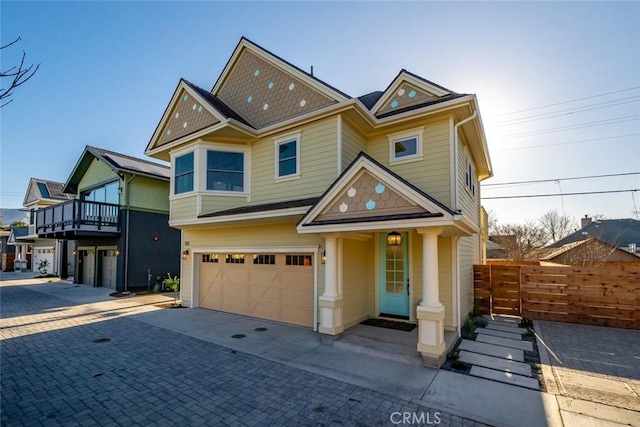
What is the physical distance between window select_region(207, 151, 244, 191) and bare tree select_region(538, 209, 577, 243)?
3652 centimetres

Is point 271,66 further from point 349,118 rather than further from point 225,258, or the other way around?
point 225,258

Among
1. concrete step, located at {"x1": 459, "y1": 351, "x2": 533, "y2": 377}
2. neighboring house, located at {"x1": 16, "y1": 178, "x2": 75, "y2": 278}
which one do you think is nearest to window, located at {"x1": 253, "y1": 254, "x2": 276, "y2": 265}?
concrete step, located at {"x1": 459, "y1": 351, "x2": 533, "y2": 377}

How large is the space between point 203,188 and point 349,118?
5306 millimetres

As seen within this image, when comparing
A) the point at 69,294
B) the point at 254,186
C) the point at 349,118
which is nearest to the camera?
the point at 349,118

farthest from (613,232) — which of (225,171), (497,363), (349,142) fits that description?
(225,171)

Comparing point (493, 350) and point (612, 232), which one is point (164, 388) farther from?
point (612, 232)

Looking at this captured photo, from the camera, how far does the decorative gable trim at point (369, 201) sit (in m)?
5.52

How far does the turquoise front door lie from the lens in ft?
26.6

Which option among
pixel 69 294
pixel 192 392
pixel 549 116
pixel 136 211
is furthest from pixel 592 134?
pixel 69 294

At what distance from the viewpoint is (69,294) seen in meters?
14.2

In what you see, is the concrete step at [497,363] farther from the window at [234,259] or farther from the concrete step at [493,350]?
the window at [234,259]

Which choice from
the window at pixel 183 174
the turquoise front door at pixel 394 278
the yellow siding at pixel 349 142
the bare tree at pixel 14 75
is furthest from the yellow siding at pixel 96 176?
the bare tree at pixel 14 75

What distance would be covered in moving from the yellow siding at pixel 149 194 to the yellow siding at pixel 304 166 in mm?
9124

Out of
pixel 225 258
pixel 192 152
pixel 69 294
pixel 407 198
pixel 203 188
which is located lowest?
pixel 69 294
